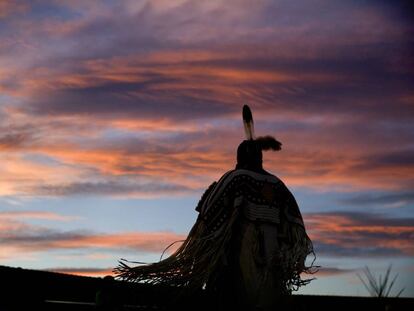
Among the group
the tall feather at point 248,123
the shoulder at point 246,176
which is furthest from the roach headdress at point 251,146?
the shoulder at point 246,176

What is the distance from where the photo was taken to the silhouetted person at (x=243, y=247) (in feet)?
26.5

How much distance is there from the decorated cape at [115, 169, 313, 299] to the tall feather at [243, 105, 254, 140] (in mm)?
422

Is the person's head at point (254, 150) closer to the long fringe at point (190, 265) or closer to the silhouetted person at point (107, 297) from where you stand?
the long fringe at point (190, 265)

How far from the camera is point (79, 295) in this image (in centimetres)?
762

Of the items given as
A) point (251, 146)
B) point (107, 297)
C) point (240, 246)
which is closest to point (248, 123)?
point (251, 146)

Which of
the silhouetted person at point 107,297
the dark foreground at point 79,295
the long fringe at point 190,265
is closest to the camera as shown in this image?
the dark foreground at point 79,295

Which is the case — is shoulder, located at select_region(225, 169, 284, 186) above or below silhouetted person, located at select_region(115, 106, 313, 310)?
above

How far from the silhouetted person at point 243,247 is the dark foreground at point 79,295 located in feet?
0.39

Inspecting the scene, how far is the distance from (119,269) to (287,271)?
5.00 feet

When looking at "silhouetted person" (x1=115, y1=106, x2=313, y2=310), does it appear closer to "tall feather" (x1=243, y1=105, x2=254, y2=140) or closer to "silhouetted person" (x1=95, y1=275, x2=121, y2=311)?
"tall feather" (x1=243, y1=105, x2=254, y2=140)

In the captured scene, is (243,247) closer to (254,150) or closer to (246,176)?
(246,176)

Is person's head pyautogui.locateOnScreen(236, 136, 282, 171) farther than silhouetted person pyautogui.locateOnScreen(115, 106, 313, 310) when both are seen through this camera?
Yes

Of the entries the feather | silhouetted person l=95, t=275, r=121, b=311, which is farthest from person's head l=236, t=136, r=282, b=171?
silhouetted person l=95, t=275, r=121, b=311

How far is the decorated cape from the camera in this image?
8102mm
